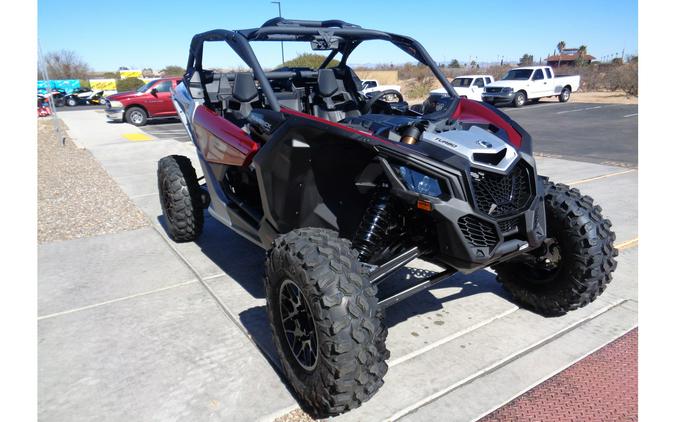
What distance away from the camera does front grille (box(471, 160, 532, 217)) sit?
259cm

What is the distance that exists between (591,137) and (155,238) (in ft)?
37.1

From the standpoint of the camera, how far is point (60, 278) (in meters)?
4.21

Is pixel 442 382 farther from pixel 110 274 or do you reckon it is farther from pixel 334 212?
pixel 110 274

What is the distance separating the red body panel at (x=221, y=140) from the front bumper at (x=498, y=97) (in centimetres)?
2132

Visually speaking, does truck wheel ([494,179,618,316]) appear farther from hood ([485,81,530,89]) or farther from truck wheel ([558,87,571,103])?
truck wheel ([558,87,571,103])

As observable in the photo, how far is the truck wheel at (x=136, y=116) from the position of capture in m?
17.7

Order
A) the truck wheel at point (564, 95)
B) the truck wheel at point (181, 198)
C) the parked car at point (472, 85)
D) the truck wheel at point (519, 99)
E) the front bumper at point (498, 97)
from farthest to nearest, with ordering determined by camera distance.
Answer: the truck wheel at point (564, 95) < the parked car at point (472, 85) < the truck wheel at point (519, 99) < the front bumper at point (498, 97) < the truck wheel at point (181, 198)

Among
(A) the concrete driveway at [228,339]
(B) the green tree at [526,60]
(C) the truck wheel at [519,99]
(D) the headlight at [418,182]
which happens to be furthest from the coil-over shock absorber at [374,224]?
(B) the green tree at [526,60]

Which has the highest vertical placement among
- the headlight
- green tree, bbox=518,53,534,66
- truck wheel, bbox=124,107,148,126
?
green tree, bbox=518,53,534,66

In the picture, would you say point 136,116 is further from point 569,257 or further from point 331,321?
point 331,321

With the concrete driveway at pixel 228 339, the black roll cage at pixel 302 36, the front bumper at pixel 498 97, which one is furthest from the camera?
the front bumper at pixel 498 97

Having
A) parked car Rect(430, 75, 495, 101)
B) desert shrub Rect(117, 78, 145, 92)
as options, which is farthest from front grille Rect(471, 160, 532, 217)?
desert shrub Rect(117, 78, 145, 92)

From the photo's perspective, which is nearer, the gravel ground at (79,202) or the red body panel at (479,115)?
the red body panel at (479,115)

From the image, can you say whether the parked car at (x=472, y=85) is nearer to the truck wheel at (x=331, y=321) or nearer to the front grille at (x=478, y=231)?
the front grille at (x=478, y=231)
